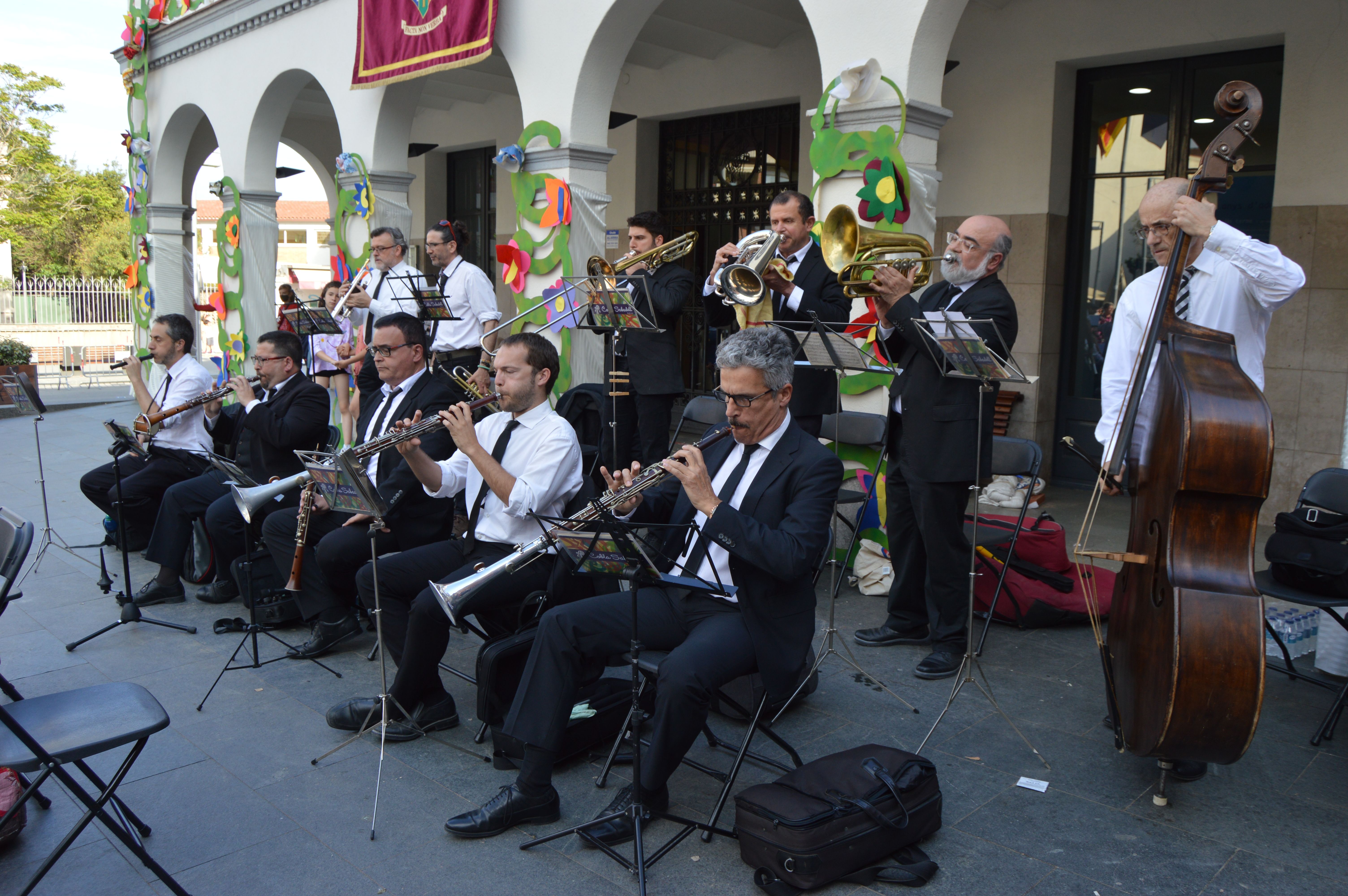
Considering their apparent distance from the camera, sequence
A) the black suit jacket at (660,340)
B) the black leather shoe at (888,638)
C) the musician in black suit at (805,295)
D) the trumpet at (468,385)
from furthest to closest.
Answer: the black suit jacket at (660,340) → the musician in black suit at (805,295) → the black leather shoe at (888,638) → the trumpet at (468,385)

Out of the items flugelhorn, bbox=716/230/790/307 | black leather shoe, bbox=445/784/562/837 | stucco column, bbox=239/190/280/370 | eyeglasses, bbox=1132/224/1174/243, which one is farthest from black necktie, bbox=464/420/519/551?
stucco column, bbox=239/190/280/370

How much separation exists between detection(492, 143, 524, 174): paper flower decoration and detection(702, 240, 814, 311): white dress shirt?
3.40 m

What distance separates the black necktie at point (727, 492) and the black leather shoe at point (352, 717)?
1420 millimetres

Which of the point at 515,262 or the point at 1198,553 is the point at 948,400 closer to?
the point at 1198,553

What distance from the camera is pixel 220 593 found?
5.68 meters

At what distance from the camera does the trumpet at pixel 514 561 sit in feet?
10.3

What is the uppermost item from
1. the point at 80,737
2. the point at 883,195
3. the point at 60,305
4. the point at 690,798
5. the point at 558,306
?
the point at 883,195

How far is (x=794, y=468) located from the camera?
10.7 feet

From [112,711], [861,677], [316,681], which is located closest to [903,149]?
[861,677]

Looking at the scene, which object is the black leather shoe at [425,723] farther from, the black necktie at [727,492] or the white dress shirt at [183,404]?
the white dress shirt at [183,404]

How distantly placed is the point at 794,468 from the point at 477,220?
38.9 ft

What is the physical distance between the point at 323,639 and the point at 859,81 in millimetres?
4244

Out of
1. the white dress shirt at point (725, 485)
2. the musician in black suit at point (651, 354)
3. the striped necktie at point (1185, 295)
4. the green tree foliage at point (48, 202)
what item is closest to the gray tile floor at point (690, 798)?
the white dress shirt at point (725, 485)

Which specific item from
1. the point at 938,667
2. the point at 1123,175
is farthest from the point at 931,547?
the point at 1123,175
